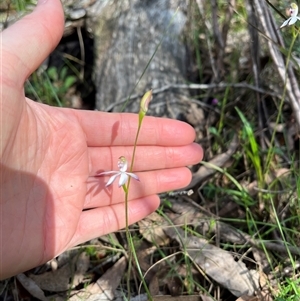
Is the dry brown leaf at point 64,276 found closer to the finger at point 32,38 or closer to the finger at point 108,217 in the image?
the finger at point 108,217

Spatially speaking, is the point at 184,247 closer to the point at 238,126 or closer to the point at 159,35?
the point at 238,126

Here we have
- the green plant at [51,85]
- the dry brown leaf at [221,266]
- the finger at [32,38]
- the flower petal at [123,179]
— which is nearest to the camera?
the flower petal at [123,179]

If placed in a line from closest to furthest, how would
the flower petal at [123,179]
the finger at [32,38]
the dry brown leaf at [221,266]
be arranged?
the flower petal at [123,179], the finger at [32,38], the dry brown leaf at [221,266]

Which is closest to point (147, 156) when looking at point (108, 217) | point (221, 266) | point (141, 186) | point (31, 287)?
point (141, 186)

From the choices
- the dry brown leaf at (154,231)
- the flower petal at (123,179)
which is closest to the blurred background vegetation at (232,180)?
the dry brown leaf at (154,231)

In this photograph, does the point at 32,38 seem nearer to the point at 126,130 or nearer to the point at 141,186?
the point at 126,130

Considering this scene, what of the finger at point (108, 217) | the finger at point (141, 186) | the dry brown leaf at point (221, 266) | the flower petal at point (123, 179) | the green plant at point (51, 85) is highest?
the flower petal at point (123, 179)
